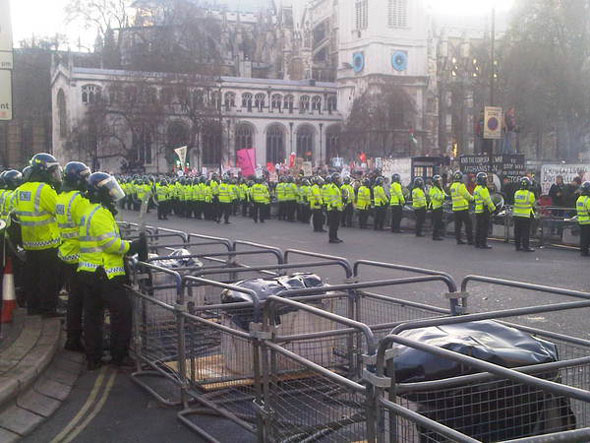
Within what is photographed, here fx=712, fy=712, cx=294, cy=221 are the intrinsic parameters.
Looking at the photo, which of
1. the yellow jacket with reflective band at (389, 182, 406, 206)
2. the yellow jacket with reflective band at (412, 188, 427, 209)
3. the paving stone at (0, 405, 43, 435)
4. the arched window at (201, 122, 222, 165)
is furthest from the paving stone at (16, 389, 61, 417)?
the arched window at (201, 122, 222, 165)

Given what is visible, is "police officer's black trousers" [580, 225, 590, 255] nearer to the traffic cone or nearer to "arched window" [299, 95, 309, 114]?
the traffic cone

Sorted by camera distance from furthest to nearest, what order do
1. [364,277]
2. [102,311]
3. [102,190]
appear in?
[364,277], [102,311], [102,190]

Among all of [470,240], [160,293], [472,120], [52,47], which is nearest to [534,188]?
[470,240]

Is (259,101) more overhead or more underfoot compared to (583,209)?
more overhead

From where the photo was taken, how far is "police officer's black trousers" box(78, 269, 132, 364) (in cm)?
693

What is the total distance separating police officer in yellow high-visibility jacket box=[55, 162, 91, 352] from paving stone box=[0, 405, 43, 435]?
1.72 meters

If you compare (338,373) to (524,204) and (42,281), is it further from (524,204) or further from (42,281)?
(524,204)

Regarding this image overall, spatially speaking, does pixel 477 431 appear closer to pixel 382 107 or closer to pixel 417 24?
pixel 382 107

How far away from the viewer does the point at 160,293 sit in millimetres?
7148

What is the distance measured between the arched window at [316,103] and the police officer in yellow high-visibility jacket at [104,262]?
74.2 meters

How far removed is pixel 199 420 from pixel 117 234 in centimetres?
212

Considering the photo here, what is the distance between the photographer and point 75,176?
7.51 metres

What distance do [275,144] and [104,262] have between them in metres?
72.5

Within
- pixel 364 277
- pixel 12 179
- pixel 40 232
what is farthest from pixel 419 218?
pixel 40 232
